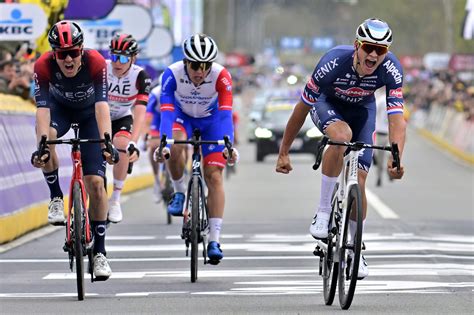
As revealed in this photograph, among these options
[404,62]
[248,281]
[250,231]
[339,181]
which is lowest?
[404,62]

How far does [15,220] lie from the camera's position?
16.2 m

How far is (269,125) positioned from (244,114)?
52.1 metres

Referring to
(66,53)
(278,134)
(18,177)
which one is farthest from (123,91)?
(278,134)

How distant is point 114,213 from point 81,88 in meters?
3.44

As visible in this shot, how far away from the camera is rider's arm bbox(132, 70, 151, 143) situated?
47.7ft

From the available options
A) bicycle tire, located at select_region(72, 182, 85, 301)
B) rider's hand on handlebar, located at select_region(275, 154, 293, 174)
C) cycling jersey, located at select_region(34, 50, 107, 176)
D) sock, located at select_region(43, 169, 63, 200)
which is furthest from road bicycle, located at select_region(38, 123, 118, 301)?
rider's hand on handlebar, located at select_region(275, 154, 293, 174)

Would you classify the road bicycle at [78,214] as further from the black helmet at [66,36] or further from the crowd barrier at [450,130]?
the crowd barrier at [450,130]

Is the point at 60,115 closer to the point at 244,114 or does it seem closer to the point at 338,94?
the point at 338,94

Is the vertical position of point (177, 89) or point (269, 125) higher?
point (177, 89)

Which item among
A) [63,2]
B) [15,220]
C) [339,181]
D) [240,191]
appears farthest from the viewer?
[240,191]

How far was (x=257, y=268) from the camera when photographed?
1332 centimetres

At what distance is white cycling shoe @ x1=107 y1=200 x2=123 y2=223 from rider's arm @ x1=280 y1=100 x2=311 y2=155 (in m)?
3.76

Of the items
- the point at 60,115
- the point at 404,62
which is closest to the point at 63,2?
the point at 60,115

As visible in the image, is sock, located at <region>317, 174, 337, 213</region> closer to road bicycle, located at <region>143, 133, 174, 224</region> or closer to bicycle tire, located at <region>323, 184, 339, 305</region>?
bicycle tire, located at <region>323, 184, 339, 305</region>
